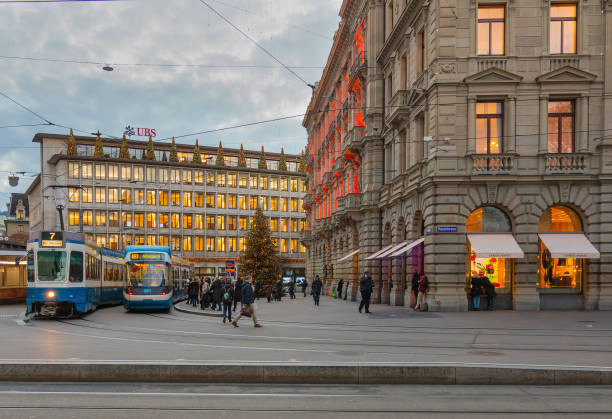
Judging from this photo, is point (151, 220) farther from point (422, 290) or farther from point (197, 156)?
point (422, 290)

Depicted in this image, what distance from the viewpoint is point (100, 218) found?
258ft

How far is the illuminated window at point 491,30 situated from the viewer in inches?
950

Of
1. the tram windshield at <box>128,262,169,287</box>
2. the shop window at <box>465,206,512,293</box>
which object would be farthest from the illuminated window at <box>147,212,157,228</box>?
the shop window at <box>465,206,512,293</box>

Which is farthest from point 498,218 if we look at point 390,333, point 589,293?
point 390,333

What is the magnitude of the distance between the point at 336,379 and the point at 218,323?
478 inches

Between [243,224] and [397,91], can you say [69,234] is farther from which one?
[243,224]

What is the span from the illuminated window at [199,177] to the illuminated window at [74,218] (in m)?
17.0

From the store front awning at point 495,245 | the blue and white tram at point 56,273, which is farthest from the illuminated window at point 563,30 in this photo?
the blue and white tram at point 56,273

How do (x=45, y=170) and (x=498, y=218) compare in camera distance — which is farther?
(x=45, y=170)

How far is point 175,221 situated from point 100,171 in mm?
12405

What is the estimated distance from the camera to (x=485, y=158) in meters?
23.6

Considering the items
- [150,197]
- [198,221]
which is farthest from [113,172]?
[198,221]

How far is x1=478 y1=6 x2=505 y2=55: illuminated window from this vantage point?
24.1 m

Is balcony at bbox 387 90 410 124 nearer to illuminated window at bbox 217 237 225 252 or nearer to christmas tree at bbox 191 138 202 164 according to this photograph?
illuminated window at bbox 217 237 225 252
